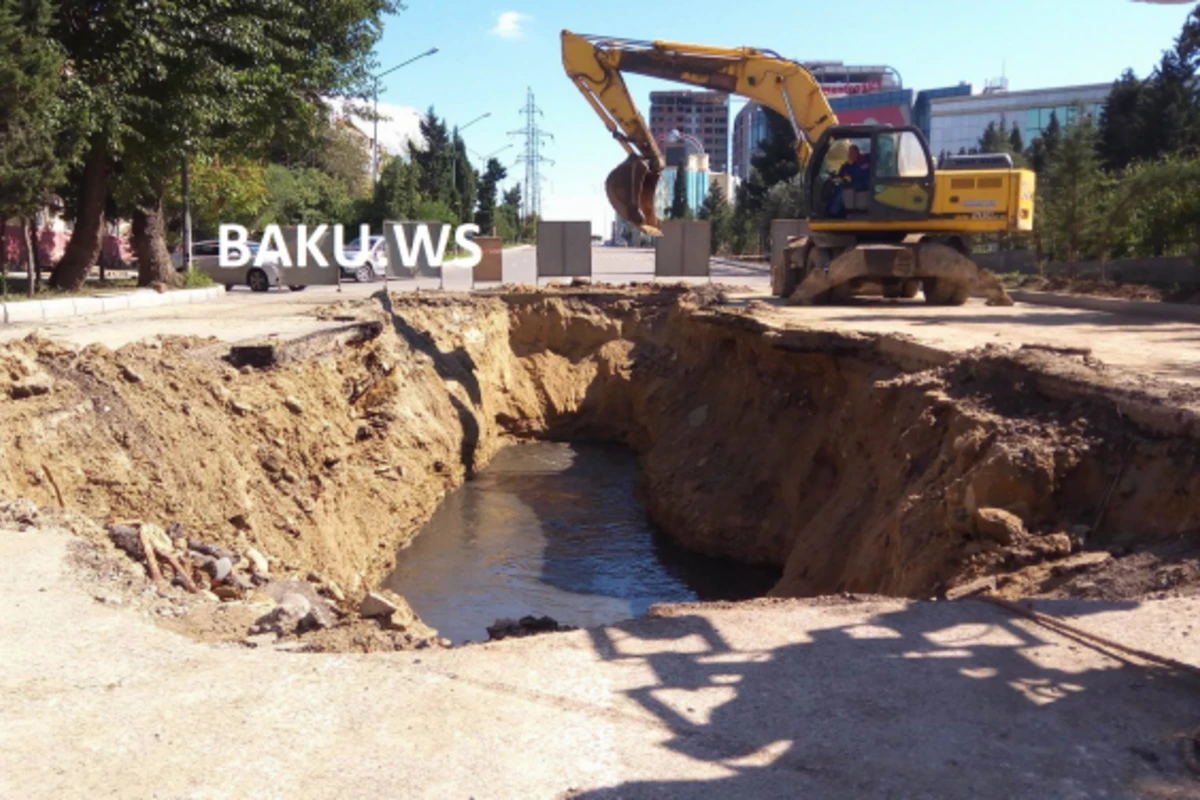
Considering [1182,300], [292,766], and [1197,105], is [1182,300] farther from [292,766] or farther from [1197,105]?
[1197,105]

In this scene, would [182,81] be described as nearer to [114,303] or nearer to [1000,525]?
[114,303]

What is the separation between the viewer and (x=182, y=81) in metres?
20.8

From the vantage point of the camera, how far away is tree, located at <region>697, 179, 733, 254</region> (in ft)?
200

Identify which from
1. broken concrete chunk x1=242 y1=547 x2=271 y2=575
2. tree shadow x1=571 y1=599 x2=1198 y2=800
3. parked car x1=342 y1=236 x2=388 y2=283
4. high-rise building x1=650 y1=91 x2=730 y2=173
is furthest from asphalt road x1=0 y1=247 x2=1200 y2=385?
high-rise building x1=650 y1=91 x2=730 y2=173

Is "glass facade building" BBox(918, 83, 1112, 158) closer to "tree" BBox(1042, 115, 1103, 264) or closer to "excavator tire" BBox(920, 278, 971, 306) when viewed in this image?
→ "tree" BBox(1042, 115, 1103, 264)

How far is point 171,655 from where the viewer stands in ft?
16.1

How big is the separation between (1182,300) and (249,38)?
57.1 ft

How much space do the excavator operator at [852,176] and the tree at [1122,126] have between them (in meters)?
26.7

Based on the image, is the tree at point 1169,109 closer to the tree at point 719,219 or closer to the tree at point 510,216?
the tree at point 719,219

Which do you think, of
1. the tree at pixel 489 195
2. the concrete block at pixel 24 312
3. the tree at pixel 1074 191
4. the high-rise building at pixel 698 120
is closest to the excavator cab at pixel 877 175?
the tree at pixel 1074 191

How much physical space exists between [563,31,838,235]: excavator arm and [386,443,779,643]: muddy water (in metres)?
4.56

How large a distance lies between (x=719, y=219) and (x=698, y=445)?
158ft

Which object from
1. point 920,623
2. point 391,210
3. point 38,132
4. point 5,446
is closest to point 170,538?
point 5,446

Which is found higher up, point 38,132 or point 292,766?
point 38,132
